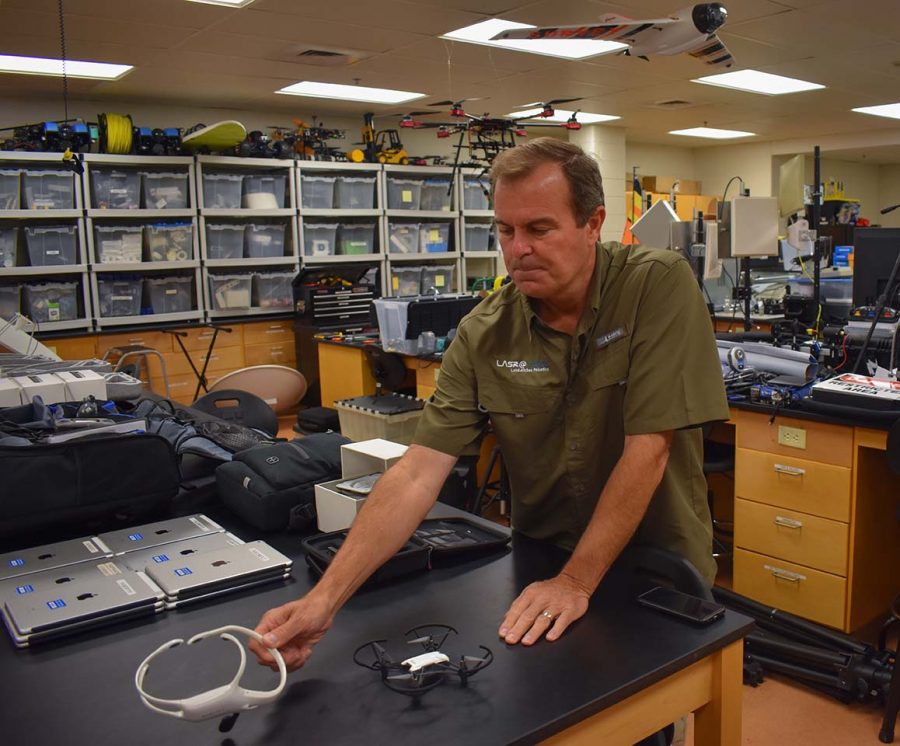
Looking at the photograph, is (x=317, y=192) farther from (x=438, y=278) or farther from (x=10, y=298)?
(x=10, y=298)

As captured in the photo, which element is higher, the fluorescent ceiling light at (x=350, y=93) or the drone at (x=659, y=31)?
the fluorescent ceiling light at (x=350, y=93)

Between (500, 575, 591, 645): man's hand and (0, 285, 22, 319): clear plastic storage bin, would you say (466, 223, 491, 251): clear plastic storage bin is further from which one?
(500, 575, 591, 645): man's hand

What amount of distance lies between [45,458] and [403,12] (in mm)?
3792

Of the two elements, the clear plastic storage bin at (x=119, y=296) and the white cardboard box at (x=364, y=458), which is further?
the clear plastic storage bin at (x=119, y=296)

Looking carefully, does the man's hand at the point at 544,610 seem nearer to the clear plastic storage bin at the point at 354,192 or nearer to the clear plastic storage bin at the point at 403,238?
the clear plastic storage bin at the point at 354,192

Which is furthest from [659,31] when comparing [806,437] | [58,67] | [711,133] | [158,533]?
[711,133]

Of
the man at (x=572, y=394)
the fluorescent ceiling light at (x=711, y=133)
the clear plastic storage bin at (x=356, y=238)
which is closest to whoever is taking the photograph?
the man at (x=572, y=394)

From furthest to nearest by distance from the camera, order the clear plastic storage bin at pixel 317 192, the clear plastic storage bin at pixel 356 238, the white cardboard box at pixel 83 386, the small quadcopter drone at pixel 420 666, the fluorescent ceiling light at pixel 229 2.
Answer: the clear plastic storage bin at pixel 356 238, the clear plastic storage bin at pixel 317 192, the fluorescent ceiling light at pixel 229 2, the white cardboard box at pixel 83 386, the small quadcopter drone at pixel 420 666

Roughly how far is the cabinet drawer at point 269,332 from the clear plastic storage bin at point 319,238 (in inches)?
27.5

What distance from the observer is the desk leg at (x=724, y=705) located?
117cm

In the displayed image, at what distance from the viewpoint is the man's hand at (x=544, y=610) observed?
1153mm

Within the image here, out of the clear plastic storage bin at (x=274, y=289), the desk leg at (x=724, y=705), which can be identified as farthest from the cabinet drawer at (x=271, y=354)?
the desk leg at (x=724, y=705)

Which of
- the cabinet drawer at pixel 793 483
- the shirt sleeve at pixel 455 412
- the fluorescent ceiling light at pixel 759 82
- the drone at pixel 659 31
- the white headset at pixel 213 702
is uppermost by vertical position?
the fluorescent ceiling light at pixel 759 82

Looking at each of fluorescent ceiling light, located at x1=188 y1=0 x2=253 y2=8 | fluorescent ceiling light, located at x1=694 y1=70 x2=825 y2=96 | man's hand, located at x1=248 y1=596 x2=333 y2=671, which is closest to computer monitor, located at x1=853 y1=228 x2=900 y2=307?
man's hand, located at x1=248 y1=596 x2=333 y2=671
